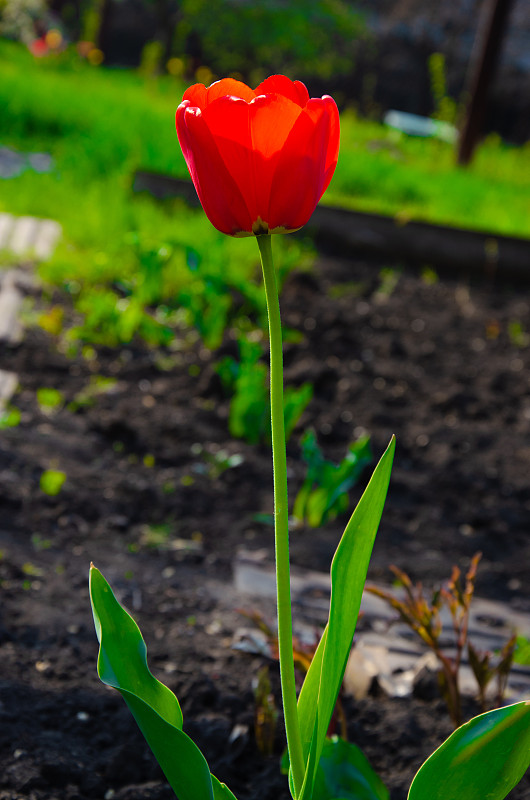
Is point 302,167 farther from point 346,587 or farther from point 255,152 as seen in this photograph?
point 346,587

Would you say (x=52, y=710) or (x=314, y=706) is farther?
(x=52, y=710)

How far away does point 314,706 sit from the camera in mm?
961

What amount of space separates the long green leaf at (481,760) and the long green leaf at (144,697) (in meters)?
0.23

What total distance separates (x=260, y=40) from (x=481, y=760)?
42.4 ft

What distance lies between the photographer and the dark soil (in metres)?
1.26

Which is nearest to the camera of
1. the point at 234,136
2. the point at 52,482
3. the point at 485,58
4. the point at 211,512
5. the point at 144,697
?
the point at 234,136

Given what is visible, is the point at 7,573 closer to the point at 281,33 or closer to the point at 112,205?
the point at 112,205

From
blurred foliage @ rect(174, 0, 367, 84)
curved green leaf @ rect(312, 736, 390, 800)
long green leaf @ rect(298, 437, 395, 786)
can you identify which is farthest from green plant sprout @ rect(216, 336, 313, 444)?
blurred foliage @ rect(174, 0, 367, 84)

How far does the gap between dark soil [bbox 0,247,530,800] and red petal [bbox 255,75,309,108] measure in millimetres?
911

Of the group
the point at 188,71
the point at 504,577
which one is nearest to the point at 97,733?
the point at 504,577

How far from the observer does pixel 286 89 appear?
861mm

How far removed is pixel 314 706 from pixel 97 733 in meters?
0.47

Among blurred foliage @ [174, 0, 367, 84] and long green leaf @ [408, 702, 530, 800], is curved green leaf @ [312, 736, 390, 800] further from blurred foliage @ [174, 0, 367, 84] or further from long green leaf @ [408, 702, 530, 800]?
blurred foliage @ [174, 0, 367, 84]

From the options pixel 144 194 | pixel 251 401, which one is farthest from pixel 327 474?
pixel 144 194
